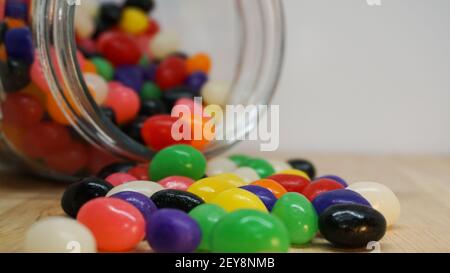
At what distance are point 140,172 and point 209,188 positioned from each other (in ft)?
0.54

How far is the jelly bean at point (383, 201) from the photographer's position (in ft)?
2.47

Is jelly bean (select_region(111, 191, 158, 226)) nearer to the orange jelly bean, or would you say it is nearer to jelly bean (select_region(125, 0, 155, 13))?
the orange jelly bean

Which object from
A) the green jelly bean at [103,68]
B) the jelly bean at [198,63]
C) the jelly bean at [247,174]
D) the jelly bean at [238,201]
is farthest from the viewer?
the jelly bean at [198,63]

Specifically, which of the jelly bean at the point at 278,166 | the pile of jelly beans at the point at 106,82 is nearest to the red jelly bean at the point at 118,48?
the pile of jelly beans at the point at 106,82

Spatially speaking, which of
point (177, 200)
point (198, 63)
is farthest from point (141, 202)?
point (198, 63)

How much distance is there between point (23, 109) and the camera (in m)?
0.91

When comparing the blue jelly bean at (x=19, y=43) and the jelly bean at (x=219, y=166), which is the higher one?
the blue jelly bean at (x=19, y=43)

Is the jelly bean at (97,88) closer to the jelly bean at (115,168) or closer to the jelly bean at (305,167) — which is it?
the jelly bean at (115,168)

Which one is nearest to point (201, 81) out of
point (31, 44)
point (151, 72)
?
point (151, 72)

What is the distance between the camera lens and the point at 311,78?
1.33 metres

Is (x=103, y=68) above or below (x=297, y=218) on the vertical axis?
above

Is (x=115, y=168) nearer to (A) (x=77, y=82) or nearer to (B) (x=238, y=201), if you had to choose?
(A) (x=77, y=82)

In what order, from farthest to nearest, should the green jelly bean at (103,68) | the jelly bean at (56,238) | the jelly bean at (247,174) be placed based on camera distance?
the green jelly bean at (103,68), the jelly bean at (247,174), the jelly bean at (56,238)
